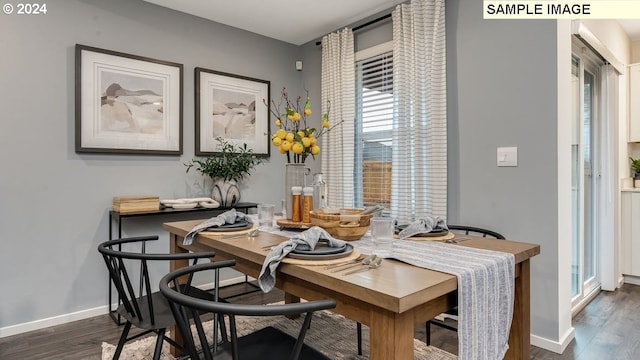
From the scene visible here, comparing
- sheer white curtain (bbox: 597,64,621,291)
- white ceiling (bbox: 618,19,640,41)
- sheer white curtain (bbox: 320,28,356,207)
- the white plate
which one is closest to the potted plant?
the white plate

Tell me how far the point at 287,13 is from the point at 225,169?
150 cm

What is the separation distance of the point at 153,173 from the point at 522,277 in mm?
2788

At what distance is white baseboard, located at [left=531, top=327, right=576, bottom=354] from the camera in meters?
2.28

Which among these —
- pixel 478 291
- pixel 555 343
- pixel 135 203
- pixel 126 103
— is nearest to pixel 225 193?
pixel 135 203

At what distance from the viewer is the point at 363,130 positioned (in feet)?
11.4

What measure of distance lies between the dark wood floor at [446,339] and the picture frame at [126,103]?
1.28m

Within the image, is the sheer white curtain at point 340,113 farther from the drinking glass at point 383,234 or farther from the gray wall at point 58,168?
the drinking glass at point 383,234

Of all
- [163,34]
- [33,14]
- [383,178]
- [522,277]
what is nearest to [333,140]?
[383,178]

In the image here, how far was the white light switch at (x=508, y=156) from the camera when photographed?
2.43 m

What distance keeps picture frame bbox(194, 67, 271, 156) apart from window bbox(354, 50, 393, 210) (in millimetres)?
925

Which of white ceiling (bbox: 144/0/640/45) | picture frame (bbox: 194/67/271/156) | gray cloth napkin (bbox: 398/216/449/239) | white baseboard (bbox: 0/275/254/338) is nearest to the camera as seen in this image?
gray cloth napkin (bbox: 398/216/449/239)

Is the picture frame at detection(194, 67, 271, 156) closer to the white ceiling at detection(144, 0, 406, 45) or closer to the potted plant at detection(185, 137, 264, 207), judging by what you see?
the potted plant at detection(185, 137, 264, 207)

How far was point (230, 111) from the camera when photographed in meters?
3.59

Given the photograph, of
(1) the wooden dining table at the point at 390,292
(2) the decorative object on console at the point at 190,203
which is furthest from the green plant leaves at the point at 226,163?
(1) the wooden dining table at the point at 390,292
